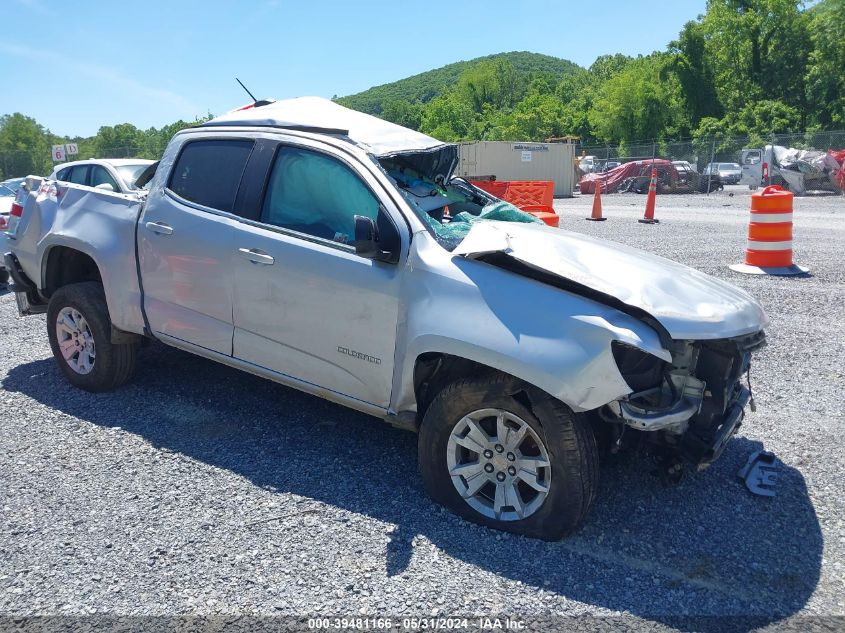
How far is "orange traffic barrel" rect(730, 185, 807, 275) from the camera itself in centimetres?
929

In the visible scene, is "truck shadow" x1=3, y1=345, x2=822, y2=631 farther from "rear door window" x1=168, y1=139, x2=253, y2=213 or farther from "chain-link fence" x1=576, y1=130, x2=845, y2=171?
"chain-link fence" x1=576, y1=130, x2=845, y2=171

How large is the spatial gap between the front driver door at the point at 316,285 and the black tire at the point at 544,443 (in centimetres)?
42

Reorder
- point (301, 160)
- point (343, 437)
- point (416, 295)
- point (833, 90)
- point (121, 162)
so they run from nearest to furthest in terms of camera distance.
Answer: point (416, 295) < point (301, 160) < point (343, 437) < point (121, 162) < point (833, 90)

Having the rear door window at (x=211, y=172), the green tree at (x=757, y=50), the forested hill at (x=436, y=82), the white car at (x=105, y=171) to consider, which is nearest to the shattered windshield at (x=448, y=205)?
the rear door window at (x=211, y=172)

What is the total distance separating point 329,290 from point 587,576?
6.49ft

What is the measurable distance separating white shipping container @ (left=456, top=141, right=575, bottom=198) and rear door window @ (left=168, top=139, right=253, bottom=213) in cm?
2658

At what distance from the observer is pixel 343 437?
14.9ft

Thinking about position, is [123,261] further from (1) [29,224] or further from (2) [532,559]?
(2) [532,559]

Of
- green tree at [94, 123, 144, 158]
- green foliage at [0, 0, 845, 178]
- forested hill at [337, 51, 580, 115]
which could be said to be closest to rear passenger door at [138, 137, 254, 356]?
green foliage at [0, 0, 845, 178]

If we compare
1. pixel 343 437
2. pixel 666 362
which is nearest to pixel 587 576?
pixel 666 362

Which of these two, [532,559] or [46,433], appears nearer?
[532,559]

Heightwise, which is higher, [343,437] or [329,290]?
[329,290]

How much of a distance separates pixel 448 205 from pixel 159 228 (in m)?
1.93

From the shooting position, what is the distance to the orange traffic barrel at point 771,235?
9.29m
